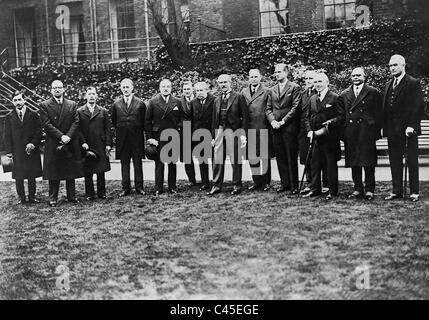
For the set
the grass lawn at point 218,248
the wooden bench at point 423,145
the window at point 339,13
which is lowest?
the grass lawn at point 218,248

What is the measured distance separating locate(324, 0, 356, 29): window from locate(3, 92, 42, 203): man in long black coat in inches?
528

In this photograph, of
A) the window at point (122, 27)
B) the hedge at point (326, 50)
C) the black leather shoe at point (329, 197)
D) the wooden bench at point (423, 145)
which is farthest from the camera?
the window at point (122, 27)

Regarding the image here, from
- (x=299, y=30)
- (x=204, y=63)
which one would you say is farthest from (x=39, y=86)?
(x=299, y=30)

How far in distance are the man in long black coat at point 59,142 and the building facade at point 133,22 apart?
10.7 m

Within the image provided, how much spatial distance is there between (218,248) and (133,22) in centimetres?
1856

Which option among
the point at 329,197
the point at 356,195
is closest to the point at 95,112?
the point at 329,197

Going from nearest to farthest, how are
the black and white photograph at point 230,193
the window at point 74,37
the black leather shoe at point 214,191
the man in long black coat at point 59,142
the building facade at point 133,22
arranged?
the black and white photograph at point 230,193, the man in long black coat at point 59,142, the black leather shoe at point 214,191, the building facade at point 133,22, the window at point 74,37

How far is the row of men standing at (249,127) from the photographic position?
7602mm

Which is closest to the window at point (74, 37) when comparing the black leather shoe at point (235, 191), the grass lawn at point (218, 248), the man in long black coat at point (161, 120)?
the man in long black coat at point (161, 120)

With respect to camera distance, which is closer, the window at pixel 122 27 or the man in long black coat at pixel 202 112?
the man in long black coat at pixel 202 112

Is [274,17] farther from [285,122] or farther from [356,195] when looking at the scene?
[356,195]

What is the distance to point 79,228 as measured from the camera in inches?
270

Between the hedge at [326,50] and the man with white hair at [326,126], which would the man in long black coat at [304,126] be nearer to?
the man with white hair at [326,126]
